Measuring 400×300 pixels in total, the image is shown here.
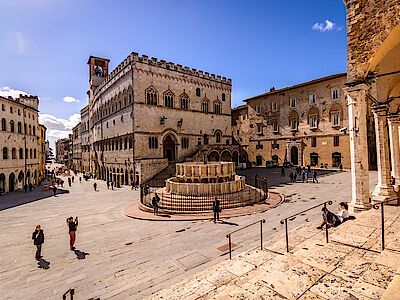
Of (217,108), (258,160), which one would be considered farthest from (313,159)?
(217,108)

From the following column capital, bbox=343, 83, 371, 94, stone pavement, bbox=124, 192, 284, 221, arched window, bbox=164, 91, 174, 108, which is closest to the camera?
column capital, bbox=343, 83, 371, 94

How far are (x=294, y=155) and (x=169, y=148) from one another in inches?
862

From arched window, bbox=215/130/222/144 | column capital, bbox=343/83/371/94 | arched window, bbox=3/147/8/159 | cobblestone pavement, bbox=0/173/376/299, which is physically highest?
arched window, bbox=215/130/222/144

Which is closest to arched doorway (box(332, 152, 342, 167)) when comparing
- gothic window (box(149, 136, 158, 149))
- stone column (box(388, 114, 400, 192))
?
stone column (box(388, 114, 400, 192))

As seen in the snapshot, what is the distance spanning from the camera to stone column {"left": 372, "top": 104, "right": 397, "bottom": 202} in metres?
10.3

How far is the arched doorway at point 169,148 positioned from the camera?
32094 millimetres

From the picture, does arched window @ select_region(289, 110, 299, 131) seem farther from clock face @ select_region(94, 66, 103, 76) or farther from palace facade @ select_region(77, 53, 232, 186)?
clock face @ select_region(94, 66, 103, 76)

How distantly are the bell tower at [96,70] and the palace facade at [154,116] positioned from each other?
19.4ft

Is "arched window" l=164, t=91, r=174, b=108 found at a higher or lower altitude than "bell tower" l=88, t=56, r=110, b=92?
lower

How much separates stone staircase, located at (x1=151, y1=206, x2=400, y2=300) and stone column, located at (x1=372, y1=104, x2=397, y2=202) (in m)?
3.97

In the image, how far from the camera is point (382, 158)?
1095cm

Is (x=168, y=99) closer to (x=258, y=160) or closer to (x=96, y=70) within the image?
(x=258, y=160)

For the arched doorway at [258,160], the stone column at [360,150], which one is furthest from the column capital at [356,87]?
the arched doorway at [258,160]

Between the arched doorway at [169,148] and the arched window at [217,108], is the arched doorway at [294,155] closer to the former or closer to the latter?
the arched window at [217,108]
